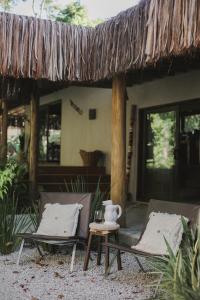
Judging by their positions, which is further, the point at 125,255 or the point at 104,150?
the point at 104,150

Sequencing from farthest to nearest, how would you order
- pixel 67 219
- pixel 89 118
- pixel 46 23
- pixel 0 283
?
1. pixel 89 118
2. pixel 46 23
3. pixel 67 219
4. pixel 0 283

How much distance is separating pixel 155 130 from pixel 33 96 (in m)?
2.53

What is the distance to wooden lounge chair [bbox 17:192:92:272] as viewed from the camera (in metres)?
5.12

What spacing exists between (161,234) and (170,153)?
4.33m

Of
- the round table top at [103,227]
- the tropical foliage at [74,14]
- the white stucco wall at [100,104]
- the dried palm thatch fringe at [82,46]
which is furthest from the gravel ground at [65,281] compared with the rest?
the tropical foliage at [74,14]

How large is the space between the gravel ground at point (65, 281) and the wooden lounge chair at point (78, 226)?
0.21 m

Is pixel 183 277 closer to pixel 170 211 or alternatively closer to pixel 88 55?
pixel 170 211

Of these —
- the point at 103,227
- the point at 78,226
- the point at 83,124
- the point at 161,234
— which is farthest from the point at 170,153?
the point at 161,234

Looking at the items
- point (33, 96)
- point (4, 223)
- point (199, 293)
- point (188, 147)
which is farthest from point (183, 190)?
point (199, 293)

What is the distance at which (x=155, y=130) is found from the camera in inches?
364

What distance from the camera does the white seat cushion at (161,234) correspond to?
4.41 meters

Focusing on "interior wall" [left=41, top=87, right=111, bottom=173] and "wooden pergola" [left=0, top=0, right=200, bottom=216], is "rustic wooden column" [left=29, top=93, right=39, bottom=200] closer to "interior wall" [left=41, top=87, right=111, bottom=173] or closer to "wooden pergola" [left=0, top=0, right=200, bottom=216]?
"wooden pergola" [left=0, top=0, right=200, bottom=216]

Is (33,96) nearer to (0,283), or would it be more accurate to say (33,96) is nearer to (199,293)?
(0,283)

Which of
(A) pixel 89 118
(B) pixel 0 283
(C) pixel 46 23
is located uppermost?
(C) pixel 46 23
